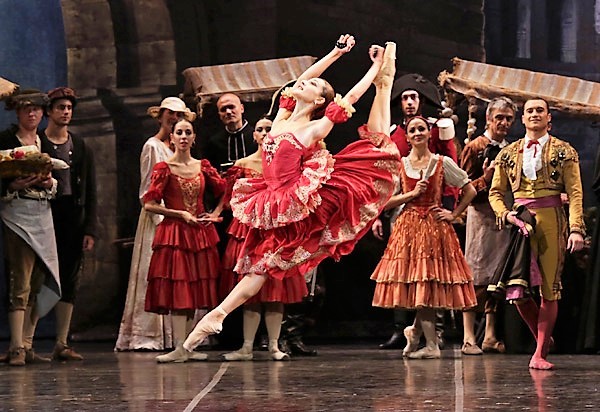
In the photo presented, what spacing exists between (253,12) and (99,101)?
152 centimetres

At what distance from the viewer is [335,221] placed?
7484 millimetres

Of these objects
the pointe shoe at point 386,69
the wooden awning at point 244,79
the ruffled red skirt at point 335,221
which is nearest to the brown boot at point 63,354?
the ruffled red skirt at point 335,221

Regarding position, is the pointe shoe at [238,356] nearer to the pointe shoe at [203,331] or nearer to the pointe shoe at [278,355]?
the pointe shoe at [278,355]

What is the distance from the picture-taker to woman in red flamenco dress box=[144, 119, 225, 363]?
8.26m

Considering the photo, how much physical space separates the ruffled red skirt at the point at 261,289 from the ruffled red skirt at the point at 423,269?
0.52 meters

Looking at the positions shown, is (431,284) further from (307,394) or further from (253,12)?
(253,12)

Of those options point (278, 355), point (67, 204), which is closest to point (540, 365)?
point (278, 355)

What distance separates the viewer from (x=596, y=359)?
8219mm

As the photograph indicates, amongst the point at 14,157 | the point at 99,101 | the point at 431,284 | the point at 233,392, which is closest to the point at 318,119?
the point at 431,284

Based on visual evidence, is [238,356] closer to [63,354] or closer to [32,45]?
[63,354]

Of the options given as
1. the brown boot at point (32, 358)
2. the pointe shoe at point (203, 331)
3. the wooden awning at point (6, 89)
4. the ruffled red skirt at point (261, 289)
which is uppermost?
the wooden awning at point (6, 89)

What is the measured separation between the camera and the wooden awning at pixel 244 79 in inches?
381

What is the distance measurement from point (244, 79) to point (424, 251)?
2.33 meters

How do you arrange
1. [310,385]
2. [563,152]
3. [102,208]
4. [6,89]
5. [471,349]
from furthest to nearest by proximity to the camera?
[102,208]
[471,349]
[6,89]
[563,152]
[310,385]
